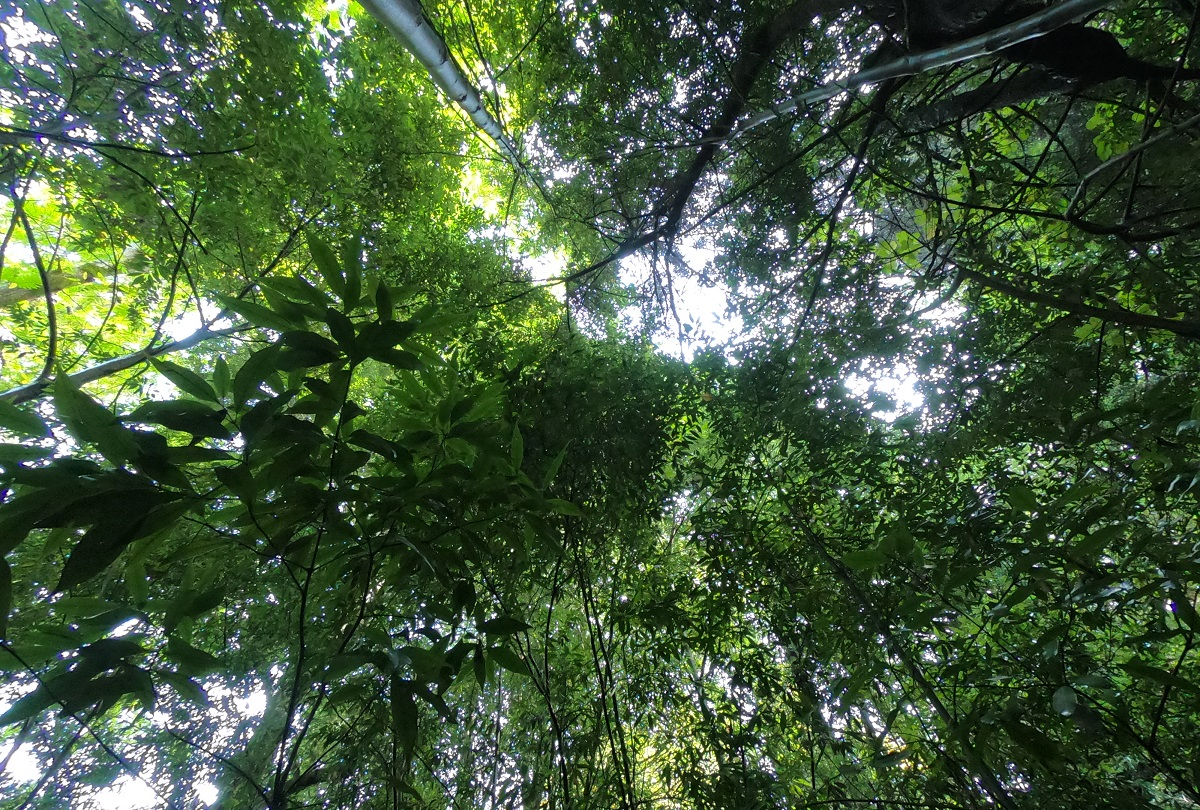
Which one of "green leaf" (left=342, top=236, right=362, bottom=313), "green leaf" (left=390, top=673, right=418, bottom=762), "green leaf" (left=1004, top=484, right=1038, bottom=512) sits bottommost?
"green leaf" (left=390, top=673, right=418, bottom=762)

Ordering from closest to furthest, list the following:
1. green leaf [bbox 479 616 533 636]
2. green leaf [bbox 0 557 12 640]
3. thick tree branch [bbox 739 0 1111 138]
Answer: green leaf [bbox 0 557 12 640] → green leaf [bbox 479 616 533 636] → thick tree branch [bbox 739 0 1111 138]

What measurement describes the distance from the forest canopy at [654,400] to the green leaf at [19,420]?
0.11 metres

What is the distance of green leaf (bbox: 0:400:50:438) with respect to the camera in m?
0.56

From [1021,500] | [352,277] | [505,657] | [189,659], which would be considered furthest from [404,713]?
[1021,500]

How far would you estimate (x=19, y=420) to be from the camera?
568 millimetres

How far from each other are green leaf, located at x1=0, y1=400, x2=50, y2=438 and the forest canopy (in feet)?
0.35

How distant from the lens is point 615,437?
230cm

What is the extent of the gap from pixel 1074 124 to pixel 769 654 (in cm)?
640

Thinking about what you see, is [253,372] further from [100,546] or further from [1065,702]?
[1065,702]

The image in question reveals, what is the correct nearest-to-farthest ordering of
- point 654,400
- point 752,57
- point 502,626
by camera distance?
point 502,626
point 752,57
point 654,400

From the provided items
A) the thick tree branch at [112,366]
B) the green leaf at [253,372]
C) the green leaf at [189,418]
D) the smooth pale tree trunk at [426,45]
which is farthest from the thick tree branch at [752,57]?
the thick tree branch at [112,366]

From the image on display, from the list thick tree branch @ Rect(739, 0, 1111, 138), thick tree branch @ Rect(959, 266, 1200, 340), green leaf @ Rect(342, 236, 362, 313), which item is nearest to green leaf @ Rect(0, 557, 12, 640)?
green leaf @ Rect(342, 236, 362, 313)

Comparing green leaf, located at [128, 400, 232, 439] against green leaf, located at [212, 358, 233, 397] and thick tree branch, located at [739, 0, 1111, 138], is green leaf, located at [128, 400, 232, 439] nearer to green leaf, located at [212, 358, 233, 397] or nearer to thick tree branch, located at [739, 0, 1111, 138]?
green leaf, located at [212, 358, 233, 397]

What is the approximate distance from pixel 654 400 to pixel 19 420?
2173 millimetres
